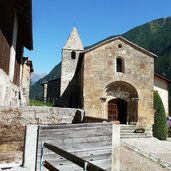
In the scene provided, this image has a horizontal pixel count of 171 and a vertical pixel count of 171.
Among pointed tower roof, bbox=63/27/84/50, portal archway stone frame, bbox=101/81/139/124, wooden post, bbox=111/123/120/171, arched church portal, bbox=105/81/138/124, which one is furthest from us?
pointed tower roof, bbox=63/27/84/50

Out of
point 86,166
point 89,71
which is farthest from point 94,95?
point 86,166

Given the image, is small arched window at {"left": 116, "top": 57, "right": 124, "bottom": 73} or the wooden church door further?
the wooden church door

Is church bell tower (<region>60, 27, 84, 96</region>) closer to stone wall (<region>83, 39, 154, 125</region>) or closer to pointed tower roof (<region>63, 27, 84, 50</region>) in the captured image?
pointed tower roof (<region>63, 27, 84, 50</region>)

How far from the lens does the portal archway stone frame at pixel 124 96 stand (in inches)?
981

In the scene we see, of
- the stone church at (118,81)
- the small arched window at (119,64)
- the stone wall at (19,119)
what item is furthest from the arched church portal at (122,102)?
the stone wall at (19,119)

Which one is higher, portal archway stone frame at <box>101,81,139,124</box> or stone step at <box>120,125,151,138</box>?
portal archway stone frame at <box>101,81,139,124</box>

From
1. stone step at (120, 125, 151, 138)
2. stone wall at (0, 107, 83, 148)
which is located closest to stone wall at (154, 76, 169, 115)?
stone step at (120, 125, 151, 138)

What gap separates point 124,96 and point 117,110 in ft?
4.52

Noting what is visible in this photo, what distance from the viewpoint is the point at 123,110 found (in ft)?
86.4

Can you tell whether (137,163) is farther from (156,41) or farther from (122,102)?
(156,41)

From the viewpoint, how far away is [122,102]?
2641 cm

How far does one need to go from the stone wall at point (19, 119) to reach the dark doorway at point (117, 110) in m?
14.9

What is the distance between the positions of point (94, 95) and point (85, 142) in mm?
17026

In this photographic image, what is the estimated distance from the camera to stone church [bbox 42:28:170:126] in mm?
24297
